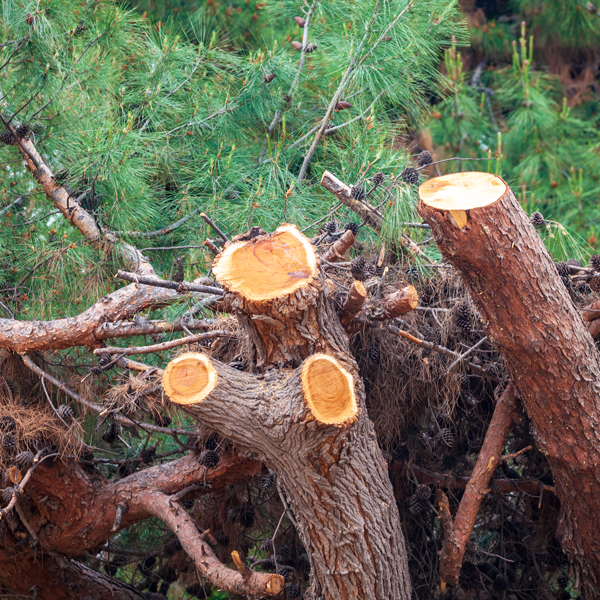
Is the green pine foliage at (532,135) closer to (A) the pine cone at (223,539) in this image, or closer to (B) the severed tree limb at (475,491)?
(B) the severed tree limb at (475,491)

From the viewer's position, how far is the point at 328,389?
5.58 feet

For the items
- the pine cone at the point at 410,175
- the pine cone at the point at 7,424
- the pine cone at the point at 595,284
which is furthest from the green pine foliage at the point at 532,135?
the pine cone at the point at 7,424

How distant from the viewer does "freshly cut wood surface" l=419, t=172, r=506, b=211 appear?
173cm

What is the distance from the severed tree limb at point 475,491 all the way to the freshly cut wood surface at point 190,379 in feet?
3.08

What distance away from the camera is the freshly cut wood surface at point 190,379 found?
1741 millimetres

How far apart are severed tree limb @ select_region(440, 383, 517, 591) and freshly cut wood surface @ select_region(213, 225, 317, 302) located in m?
0.83

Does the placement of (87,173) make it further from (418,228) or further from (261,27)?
(261,27)

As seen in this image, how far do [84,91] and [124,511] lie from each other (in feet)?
6.21

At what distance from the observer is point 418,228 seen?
8.68 feet

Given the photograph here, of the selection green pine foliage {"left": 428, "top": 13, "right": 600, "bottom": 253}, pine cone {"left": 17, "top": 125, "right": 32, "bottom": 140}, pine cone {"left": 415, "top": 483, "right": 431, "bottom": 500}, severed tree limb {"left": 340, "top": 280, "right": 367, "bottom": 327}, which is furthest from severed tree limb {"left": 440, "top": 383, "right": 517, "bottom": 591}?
green pine foliage {"left": 428, "top": 13, "right": 600, "bottom": 253}

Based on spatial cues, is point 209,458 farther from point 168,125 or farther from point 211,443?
point 168,125

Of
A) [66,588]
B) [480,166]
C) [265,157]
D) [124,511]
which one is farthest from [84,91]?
[480,166]

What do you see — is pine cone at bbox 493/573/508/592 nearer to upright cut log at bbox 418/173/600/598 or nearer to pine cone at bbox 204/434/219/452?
upright cut log at bbox 418/173/600/598

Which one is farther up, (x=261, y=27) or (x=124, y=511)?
(x=261, y=27)
